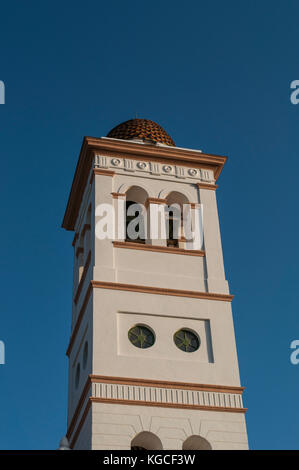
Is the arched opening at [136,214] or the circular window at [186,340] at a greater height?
the arched opening at [136,214]

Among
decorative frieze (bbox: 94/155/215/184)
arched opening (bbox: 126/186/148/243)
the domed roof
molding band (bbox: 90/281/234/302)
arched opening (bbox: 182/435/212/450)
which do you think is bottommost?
arched opening (bbox: 182/435/212/450)

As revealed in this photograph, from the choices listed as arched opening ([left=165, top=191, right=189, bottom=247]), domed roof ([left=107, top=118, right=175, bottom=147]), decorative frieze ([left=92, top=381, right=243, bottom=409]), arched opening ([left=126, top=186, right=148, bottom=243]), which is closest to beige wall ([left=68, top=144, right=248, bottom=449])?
decorative frieze ([left=92, top=381, right=243, bottom=409])

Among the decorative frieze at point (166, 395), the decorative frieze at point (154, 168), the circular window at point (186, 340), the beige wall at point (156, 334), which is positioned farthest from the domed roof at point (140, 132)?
the decorative frieze at point (166, 395)

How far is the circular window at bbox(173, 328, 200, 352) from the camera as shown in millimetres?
27141

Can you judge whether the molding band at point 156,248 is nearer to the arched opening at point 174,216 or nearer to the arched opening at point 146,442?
the arched opening at point 174,216

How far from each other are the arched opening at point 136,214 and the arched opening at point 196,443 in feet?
28.3

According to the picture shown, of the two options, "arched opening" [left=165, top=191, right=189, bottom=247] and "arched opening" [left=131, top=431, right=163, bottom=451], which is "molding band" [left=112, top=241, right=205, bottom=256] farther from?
"arched opening" [left=131, top=431, right=163, bottom=451]

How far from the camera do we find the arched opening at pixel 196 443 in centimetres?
2488

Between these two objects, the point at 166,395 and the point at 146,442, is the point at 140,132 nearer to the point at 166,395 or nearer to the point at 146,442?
the point at 166,395

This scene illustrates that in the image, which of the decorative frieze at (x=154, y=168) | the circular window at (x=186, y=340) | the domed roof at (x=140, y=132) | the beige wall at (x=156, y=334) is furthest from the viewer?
the domed roof at (x=140, y=132)

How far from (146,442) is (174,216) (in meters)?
10.2

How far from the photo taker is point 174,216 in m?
32.1

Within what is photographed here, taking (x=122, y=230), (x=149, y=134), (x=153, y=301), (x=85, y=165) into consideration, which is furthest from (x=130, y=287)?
(x=149, y=134)

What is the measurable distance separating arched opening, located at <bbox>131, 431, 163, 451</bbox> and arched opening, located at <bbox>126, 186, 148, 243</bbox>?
27.9ft
